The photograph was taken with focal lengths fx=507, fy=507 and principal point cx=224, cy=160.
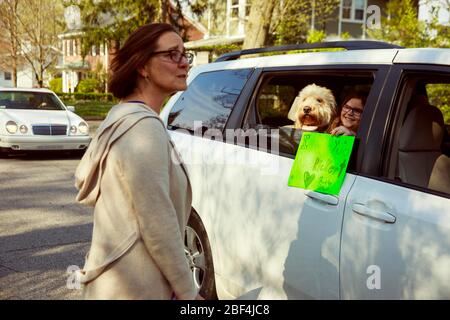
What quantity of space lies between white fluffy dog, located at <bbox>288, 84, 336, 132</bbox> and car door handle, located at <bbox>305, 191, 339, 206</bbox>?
36.5 inches

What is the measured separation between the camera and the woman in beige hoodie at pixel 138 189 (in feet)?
5.59

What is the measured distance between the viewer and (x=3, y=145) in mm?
10930

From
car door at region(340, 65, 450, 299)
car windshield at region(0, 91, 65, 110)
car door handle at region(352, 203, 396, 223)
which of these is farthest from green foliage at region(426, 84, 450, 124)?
car windshield at region(0, 91, 65, 110)

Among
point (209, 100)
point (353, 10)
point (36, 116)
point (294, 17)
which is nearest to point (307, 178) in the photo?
point (209, 100)

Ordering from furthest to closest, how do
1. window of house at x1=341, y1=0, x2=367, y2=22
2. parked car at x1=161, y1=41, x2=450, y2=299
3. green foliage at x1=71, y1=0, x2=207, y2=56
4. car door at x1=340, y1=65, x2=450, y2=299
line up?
A: 1. window of house at x1=341, y1=0, x2=367, y2=22
2. green foliage at x1=71, y1=0, x2=207, y2=56
3. parked car at x1=161, y1=41, x2=450, y2=299
4. car door at x1=340, y1=65, x2=450, y2=299

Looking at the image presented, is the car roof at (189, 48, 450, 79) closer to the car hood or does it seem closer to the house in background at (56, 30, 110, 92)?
the car hood

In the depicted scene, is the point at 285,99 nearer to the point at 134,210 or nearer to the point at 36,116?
the point at 134,210

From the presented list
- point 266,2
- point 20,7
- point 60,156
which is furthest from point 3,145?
point 20,7

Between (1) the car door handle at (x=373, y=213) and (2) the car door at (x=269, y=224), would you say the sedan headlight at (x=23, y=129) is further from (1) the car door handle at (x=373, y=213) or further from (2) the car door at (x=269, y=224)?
(1) the car door handle at (x=373, y=213)

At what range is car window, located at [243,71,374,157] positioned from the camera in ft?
10.9

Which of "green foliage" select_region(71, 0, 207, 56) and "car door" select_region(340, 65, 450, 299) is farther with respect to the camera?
"green foliage" select_region(71, 0, 207, 56)

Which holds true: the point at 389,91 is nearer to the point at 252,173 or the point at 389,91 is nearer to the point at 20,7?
the point at 252,173

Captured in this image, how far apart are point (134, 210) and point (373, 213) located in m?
1.31
